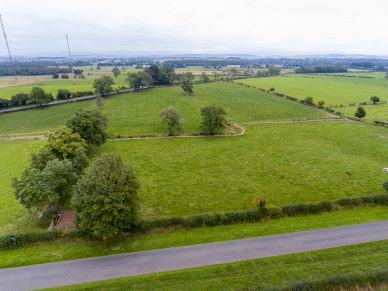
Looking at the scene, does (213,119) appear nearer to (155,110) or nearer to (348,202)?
(155,110)

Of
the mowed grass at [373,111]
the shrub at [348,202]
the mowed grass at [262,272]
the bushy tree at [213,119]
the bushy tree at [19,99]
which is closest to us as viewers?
the mowed grass at [262,272]

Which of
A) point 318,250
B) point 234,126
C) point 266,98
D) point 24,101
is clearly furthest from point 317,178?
point 24,101

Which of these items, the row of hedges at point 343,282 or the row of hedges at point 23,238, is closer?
the row of hedges at point 343,282

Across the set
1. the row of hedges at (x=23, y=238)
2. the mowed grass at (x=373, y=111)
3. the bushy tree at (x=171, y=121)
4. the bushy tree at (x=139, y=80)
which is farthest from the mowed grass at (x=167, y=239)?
the bushy tree at (x=139, y=80)

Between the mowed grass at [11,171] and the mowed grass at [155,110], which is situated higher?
the mowed grass at [155,110]

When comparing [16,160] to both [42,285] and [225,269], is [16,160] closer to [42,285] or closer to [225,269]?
[42,285]

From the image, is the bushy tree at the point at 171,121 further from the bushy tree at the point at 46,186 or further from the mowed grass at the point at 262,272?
the mowed grass at the point at 262,272
